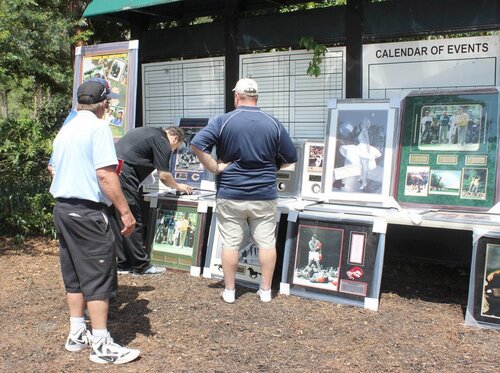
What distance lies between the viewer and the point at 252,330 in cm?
380

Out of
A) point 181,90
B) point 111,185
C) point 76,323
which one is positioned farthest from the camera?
point 181,90

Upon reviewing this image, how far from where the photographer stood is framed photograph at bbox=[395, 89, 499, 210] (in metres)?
4.19

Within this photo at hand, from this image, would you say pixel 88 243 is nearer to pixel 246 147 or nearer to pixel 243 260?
pixel 246 147

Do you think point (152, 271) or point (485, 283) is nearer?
point (485, 283)

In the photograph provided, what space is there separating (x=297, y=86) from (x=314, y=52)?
15.4 inches

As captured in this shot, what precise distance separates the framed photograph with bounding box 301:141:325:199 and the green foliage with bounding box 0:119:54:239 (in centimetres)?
322

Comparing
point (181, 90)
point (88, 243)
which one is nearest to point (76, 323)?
point (88, 243)

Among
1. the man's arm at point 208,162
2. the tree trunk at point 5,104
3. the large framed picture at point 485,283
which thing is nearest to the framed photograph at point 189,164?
the man's arm at point 208,162

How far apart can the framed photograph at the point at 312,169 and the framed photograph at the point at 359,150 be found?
29 centimetres

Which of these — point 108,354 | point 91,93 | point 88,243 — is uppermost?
point 91,93

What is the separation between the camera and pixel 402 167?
4496mm

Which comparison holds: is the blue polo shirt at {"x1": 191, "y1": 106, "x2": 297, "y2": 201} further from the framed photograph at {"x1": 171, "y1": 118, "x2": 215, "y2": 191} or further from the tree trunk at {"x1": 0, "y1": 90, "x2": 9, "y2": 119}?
the tree trunk at {"x1": 0, "y1": 90, "x2": 9, "y2": 119}

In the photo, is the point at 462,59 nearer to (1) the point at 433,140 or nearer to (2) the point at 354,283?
(1) the point at 433,140

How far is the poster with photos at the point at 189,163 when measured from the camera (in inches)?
226
